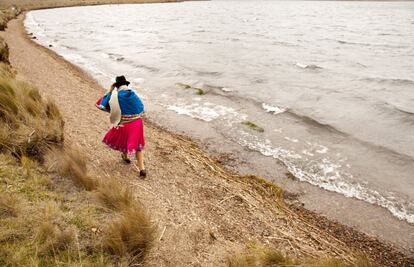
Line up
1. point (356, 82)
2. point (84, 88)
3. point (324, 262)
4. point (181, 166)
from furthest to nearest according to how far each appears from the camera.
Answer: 1. point (356, 82)
2. point (84, 88)
3. point (181, 166)
4. point (324, 262)

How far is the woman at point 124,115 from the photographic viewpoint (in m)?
5.54

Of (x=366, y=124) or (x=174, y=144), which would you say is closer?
(x=174, y=144)

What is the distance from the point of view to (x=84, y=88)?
1361 cm

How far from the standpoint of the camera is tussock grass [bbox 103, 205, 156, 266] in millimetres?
3574

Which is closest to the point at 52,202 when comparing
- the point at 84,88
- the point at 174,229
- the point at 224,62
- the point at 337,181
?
the point at 174,229

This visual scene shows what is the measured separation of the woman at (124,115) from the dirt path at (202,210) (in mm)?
594

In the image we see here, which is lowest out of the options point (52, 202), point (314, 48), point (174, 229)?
point (314, 48)

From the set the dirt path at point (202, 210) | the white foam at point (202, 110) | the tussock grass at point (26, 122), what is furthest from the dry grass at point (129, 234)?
the white foam at point (202, 110)

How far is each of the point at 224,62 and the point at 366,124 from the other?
41.2 ft

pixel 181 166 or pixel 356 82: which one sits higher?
pixel 181 166

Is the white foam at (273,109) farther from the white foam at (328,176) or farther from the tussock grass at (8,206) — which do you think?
the tussock grass at (8,206)

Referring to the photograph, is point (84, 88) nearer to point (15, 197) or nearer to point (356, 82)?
point (15, 197)

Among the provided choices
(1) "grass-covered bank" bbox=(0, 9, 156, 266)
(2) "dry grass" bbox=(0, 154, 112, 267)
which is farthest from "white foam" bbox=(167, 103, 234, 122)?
(2) "dry grass" bbox=(0, 154, 112, 267)

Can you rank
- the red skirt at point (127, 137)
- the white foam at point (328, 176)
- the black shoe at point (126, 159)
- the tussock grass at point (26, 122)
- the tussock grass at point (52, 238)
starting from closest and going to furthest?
the tussock grass at point (52, 238)
the tussock grass at point (26, 122)
the red skirt at point (127, 137)
the black shoe at point (126, 159)
the white foam at point (328, 176)
